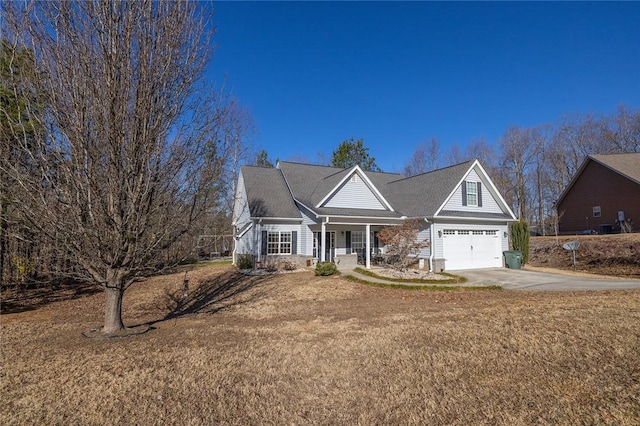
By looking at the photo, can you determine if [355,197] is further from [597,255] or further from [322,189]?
[597,255]

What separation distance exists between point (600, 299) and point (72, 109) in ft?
45.6

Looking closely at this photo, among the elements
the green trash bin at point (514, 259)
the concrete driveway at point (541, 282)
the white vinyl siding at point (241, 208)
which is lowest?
the concrete driveway at point (541, 282)

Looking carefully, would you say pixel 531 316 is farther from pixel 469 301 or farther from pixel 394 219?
pixel 394 219

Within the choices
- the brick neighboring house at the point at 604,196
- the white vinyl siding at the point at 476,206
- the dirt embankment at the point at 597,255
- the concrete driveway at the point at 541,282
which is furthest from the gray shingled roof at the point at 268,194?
the brick neighboring house at the point at 604,196

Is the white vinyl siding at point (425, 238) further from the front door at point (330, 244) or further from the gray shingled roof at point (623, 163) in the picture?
the gray shingled roof at point (623, 163)

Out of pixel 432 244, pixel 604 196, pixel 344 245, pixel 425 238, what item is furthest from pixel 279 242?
pixel 604 196

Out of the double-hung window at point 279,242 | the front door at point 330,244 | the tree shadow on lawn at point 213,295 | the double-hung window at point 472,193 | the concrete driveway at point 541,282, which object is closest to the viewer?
the tree shadow on lawn at point 213,295

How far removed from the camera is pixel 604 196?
25969 millimetres

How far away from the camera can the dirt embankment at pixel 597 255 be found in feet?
55.9

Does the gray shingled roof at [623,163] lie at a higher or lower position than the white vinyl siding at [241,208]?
higher

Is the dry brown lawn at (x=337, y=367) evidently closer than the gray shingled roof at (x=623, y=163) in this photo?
Yes

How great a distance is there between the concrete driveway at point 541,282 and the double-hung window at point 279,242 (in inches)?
379

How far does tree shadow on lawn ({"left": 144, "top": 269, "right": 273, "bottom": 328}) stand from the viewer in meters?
9.75

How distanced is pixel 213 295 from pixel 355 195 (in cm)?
997
